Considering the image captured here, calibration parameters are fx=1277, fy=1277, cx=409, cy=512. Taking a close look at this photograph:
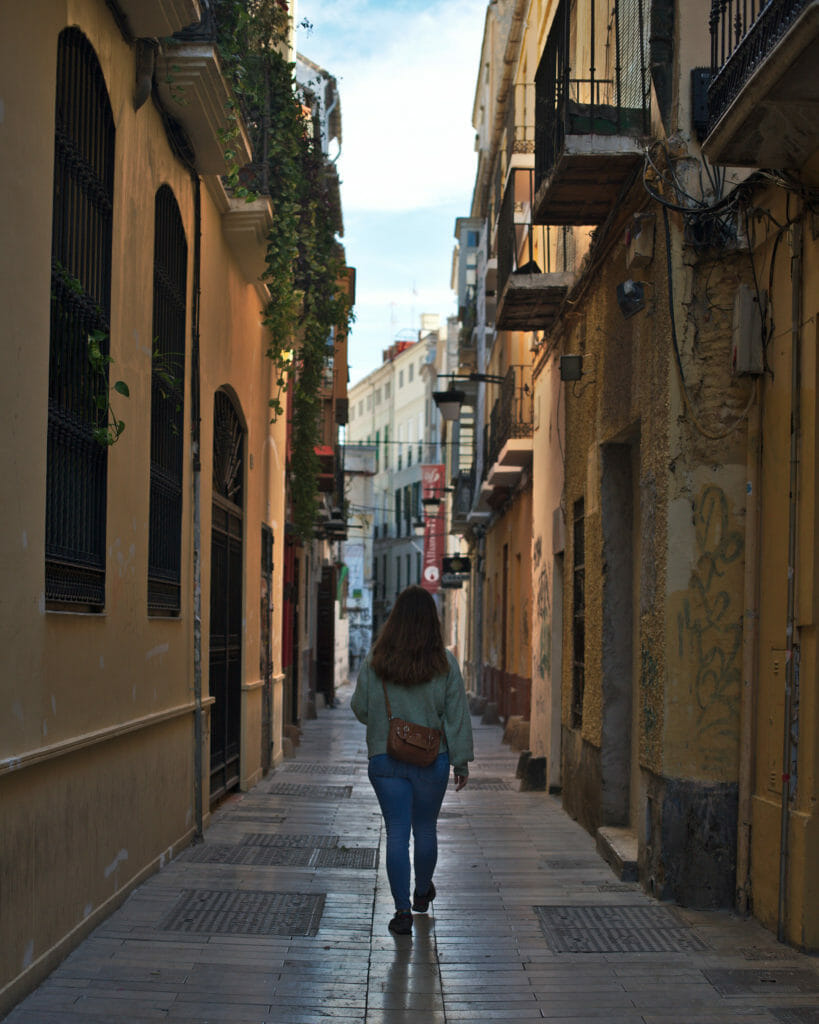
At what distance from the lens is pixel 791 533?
21.9 ft

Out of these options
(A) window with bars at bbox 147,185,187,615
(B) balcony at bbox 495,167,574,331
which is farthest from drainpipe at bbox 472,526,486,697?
(A) window with bars at bbox 147,185,187,615

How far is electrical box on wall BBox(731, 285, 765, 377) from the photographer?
7.23 metres

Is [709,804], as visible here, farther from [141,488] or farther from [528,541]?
[528,541]

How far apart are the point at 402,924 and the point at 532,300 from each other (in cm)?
750

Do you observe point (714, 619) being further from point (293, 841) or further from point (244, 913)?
point (293, 841)

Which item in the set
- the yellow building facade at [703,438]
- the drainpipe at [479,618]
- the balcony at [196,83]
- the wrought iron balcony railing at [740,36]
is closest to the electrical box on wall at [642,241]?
the yellow building facade at [703,438]

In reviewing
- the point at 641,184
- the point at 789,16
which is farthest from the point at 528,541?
the point at 789,16

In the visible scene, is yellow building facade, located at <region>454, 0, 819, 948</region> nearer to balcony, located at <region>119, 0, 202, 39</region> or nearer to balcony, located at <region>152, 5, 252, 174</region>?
balcony, located at <region>152, 5, 252, 174</region>

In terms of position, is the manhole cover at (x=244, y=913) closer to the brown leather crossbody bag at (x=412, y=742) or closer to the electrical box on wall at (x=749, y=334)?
the brown leather crossbody bag at (x=412, y=742)

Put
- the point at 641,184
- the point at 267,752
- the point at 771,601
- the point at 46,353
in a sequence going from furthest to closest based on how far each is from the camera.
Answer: the point at 267,752, the point at 641,184, the point at 771,601, the point at 46,353

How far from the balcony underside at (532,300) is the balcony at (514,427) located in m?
4.28

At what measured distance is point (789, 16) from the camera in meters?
5.46

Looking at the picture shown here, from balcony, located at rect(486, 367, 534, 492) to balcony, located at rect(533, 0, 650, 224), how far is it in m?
7.91

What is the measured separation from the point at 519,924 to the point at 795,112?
4458mm
